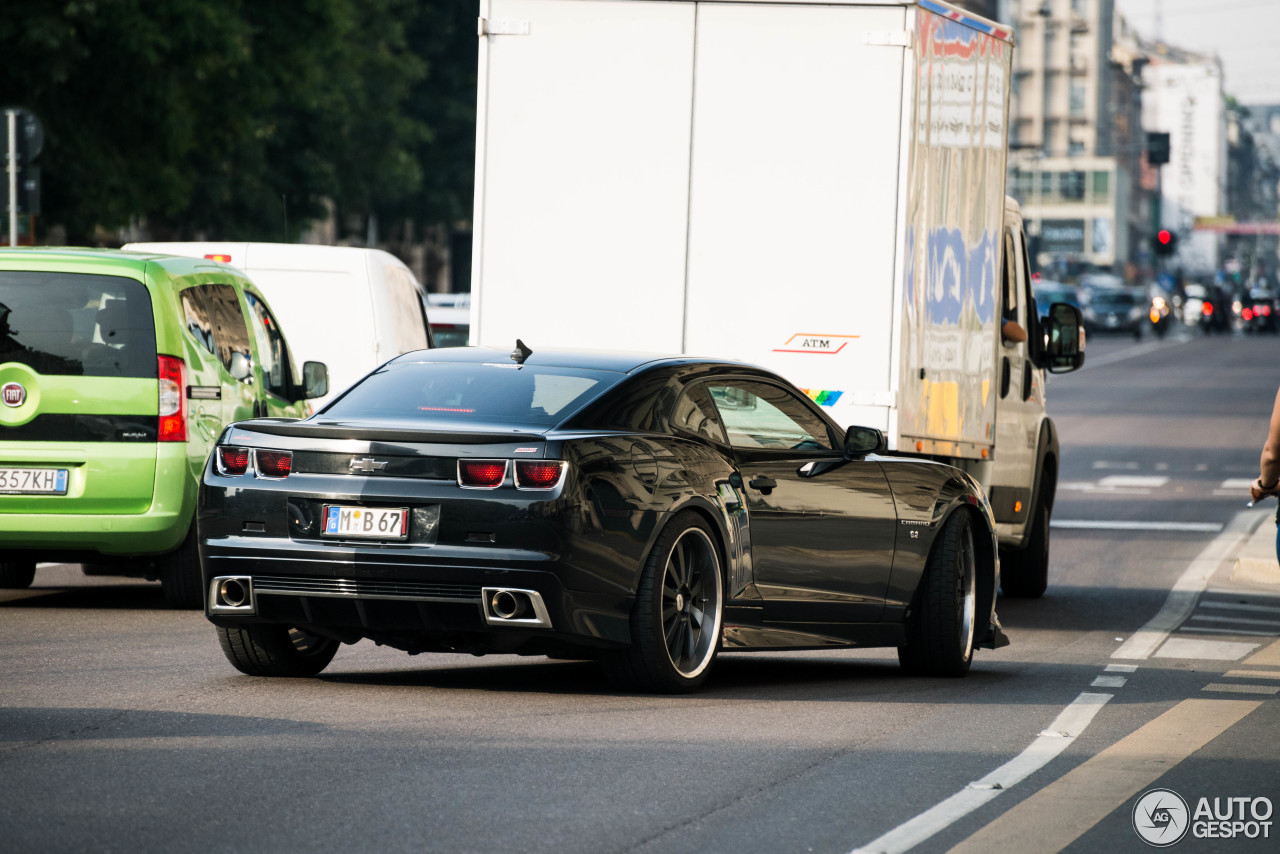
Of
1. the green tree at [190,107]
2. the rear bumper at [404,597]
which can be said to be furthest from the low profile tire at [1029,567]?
the green tree at [190,107]

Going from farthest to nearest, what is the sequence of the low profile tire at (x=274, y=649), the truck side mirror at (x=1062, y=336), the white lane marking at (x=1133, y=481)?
the white lane marking at (x=1133, y=481) → the truck side mirror at (x=1062, y=336) → the low profile tire at (x=274, y=649)

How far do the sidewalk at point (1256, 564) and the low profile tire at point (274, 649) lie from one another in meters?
8.20

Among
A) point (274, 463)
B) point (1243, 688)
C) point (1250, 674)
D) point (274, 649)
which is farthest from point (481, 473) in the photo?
point (1250, 674)

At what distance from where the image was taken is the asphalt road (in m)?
6.06

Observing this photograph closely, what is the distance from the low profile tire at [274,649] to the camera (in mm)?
8914

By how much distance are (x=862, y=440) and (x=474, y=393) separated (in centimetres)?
168

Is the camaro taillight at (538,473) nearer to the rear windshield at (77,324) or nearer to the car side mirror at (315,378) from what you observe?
the rear windshield at (77,324)

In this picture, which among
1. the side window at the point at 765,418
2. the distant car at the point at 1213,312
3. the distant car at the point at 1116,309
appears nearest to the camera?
the side window at the point at 765,418

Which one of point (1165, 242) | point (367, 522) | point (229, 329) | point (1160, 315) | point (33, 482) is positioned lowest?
point (33, 482)

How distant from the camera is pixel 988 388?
13055mm

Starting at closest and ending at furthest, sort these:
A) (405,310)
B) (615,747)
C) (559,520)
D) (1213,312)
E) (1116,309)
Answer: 1. (615,747)
2. (559,520)
3. (405,310)
4. (1116,309)
5. (1213,312)

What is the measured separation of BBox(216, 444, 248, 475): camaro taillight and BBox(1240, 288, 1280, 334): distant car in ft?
305

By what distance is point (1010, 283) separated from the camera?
13.8 meters

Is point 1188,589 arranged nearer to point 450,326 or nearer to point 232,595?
point 450,326
